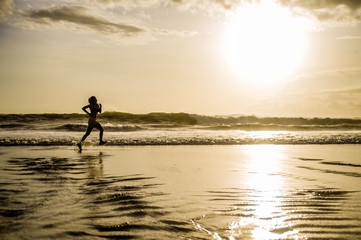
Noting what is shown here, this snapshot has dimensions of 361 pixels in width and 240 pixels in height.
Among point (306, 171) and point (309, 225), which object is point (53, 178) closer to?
point (309, 225)

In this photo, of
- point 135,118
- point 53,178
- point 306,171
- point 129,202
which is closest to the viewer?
point 129,202

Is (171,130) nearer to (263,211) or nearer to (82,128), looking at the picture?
(82,128)

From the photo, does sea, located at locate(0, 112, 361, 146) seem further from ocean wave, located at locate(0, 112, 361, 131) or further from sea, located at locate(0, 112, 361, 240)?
sea, located at locate(0, 112, 361, 240)

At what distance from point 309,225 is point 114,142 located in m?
11.5

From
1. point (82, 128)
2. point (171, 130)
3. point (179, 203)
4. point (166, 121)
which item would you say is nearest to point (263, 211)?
point (179, 203)

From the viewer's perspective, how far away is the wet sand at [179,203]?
268 centimetres

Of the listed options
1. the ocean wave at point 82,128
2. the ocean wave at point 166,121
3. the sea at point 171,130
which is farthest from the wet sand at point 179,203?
the ocean wave at point 166,121

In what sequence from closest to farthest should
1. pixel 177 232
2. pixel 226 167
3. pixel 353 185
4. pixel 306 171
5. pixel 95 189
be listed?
pixel 177 232, pixel 95 189, pixel 353 185, pixel 306 171, pixel 226 167

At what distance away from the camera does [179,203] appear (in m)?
3.66

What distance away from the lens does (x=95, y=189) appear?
4.36 metres

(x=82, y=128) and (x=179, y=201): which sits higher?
(x=82, y=128)

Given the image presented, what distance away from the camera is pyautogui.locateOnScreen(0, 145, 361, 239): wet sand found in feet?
8.78

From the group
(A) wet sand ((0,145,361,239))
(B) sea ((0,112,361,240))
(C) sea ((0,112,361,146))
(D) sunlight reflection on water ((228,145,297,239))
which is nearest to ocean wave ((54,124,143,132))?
(C) sea ((0,112,361,146))

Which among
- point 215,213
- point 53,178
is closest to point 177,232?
Result: point 215,213
